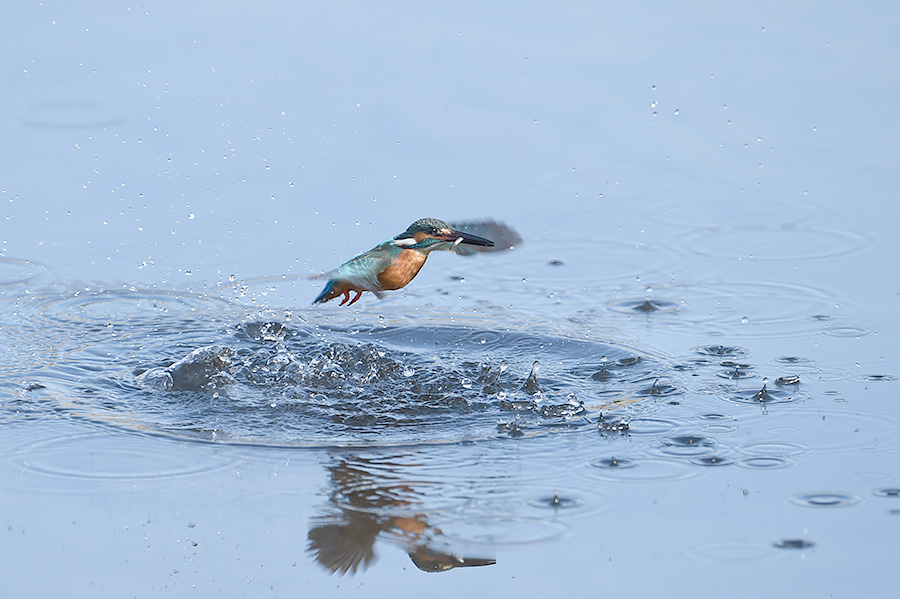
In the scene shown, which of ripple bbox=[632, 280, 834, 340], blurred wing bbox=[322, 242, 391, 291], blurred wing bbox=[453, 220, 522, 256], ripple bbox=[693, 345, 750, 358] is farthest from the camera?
ripple bbox=[632, 280, 834, 340]

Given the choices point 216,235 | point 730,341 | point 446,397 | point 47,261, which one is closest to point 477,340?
point 446,397

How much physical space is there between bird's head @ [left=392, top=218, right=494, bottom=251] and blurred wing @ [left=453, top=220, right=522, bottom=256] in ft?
0.68

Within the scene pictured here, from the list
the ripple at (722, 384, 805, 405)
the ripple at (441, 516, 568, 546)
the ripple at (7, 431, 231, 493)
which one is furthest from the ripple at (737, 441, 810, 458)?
the ripple at (7, 431, 231, 493)

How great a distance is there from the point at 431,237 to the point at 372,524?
4.54 feet

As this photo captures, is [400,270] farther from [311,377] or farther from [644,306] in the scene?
[644,306]

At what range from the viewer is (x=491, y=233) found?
523 centimetres

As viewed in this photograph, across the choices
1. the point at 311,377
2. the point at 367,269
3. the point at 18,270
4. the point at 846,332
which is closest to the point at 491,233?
the point at 367,269

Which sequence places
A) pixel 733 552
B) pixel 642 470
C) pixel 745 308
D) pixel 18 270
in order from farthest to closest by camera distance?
pixel 18 270 < pixel 745 308 < pixel 642 470 < pixel 733 552

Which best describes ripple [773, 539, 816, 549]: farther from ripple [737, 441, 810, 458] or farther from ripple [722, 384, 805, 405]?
ripple [722, 384, 805, 405]

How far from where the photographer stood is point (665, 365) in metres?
5.32

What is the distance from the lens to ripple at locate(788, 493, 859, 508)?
393cm

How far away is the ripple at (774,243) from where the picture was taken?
20.9 ft

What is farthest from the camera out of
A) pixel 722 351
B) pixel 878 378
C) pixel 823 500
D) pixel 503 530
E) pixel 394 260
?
pixel 722 351

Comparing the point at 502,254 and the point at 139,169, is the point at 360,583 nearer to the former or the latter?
the point at 502,254
